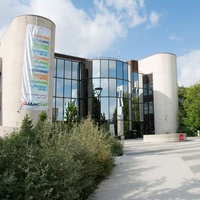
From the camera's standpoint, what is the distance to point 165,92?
42.5 metres

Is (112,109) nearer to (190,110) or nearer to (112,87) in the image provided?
(112,87)

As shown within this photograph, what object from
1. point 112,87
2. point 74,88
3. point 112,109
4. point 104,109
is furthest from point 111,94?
point 74,88

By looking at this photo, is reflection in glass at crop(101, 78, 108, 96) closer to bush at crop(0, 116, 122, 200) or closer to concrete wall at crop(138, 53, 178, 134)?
concrete wall at crop(138, 53, 178, 134)

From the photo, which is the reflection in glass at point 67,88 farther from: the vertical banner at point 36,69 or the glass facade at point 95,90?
the vertical banner at point 36,69

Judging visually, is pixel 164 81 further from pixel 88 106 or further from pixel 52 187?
pixel 52 187

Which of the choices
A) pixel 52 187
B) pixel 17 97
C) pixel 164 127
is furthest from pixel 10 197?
pixel 164 127

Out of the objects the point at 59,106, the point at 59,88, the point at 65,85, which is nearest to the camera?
the point at 59,106

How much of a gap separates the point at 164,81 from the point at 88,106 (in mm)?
15626

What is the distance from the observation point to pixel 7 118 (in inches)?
957

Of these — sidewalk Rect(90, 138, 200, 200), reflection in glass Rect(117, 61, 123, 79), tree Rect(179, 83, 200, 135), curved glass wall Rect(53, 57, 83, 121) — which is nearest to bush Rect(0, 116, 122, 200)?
sidewalk Rect(90, 138, 200, 200)

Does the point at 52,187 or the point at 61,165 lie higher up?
the point at 61,165

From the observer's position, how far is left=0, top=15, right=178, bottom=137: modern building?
2453 centimetres

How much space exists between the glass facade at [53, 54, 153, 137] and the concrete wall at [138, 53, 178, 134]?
735cm

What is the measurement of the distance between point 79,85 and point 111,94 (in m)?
5.24
